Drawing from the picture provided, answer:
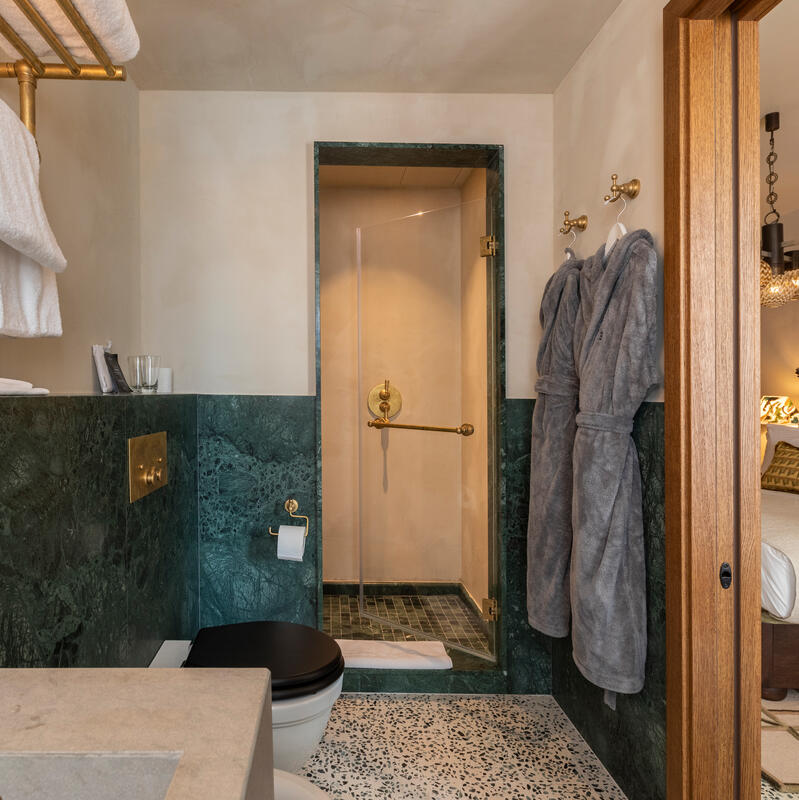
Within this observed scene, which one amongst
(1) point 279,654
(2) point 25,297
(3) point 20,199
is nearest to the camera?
(3) point 20,199

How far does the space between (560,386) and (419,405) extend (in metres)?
0.66

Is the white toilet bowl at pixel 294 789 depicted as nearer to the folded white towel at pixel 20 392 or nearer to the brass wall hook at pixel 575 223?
the folded white towel at pixel 20 392

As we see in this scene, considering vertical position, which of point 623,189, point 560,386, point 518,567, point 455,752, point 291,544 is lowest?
point 455,752

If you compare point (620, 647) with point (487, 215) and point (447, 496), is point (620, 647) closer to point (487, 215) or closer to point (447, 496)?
point (447, 496)

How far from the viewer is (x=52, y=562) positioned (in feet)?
4.21

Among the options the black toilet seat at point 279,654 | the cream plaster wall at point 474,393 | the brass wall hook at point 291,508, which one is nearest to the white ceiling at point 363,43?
the cream plaster wall at point 474,393

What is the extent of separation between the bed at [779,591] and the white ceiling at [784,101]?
1.56 ft

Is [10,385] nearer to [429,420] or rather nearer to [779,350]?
[779,350]

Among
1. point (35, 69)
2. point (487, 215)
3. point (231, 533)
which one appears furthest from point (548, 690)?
point (35, 69)

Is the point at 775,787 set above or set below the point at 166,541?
below

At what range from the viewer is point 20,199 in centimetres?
114

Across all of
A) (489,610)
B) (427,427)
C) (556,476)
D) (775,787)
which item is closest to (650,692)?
(775,787)

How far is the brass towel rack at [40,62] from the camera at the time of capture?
117 centimetres

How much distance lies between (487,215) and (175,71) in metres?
1.25
